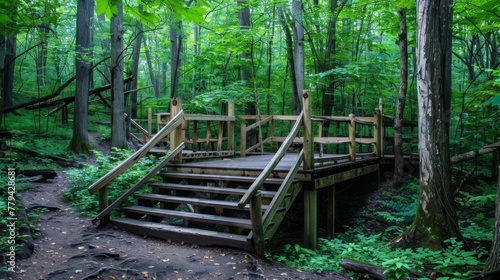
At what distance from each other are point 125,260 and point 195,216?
151 cm

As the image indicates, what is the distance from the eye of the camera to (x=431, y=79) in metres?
5.37

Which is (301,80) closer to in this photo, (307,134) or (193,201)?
(307,134)

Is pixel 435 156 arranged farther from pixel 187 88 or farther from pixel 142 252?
pixel 187 88

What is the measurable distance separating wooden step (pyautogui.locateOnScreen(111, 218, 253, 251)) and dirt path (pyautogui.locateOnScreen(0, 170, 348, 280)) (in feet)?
0.30

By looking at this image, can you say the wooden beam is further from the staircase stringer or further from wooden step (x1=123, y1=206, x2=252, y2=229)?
wooden step (x1=123, y1=206, x2=252, y2=229)

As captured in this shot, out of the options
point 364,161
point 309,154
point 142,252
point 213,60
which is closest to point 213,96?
point 213,60

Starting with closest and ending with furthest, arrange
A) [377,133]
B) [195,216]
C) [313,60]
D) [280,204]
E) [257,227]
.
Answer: [257,227], [280,204], [195,216], [377,133], [313,60]

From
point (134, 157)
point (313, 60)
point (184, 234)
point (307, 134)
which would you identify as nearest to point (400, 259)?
point (307, 134)

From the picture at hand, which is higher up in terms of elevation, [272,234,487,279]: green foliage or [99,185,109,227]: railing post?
[99,185,109,227]: railing post

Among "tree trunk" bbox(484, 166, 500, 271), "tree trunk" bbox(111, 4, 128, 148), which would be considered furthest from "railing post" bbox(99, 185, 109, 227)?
"tree trunk" bbox(484, 166, 500, 271)

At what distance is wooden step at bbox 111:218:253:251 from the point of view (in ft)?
16.1

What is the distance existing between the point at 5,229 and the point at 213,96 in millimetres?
7455

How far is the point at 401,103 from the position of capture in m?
9.59

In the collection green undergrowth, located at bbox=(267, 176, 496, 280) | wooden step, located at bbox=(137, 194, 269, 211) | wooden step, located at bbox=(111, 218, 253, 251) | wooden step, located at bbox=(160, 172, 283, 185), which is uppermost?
wooden step, located at bbox=(160, 172, 283, 185)
